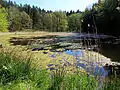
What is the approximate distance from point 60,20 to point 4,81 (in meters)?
88.6

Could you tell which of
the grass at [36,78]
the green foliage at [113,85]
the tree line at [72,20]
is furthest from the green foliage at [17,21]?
the green foliage at [113,85]

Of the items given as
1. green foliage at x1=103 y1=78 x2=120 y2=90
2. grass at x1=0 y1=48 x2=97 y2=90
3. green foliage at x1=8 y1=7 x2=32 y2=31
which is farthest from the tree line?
green foliage at x1=103 y1=78 x2=120 y2=90

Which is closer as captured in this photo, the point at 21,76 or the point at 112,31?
the point at 21,76

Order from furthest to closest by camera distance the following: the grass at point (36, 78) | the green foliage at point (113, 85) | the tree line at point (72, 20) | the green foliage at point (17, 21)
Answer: the green foliage at point (17, 21) → the tree line at point (72, 20) → the grass at point (36, 78) → the green foliage at point (113, 85)

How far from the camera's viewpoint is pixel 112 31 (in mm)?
56219

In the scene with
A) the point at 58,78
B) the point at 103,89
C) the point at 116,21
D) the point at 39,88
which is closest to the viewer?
the point at 103,89

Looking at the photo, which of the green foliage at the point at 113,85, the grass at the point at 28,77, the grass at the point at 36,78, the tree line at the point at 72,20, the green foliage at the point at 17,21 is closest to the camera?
the green foliage at the point at 113,85

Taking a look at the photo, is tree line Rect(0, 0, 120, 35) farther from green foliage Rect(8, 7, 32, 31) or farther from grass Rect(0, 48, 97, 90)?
grass Rect(0, 48, 97, 90)

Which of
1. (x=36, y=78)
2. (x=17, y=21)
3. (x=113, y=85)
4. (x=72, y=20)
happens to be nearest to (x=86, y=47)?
(x=113, y=85)

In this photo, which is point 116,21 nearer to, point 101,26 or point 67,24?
point 101,26

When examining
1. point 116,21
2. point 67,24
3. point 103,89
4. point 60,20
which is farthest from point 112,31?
point 103,89

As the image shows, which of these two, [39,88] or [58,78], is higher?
[58,78]

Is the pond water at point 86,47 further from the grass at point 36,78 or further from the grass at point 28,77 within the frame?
the grass at point 28,77

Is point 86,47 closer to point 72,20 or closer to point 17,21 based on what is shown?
point 17,21
